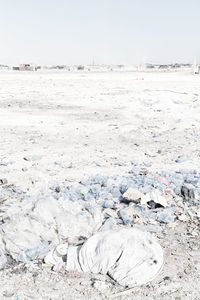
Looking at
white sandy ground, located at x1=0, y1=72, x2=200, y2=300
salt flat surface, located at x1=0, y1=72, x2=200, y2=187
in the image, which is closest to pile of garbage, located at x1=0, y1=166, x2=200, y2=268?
white sandy ground, located at x1=0, y1=72, x2=200, y2=300

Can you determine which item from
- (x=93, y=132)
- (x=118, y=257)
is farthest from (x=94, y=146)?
(x=118, y=257)

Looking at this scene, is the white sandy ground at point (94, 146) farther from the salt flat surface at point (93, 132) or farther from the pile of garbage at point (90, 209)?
the pile of garbage at point (90, 209)

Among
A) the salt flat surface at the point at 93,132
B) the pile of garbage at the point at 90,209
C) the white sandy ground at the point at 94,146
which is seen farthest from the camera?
the salt flat surface at the point at 93,132

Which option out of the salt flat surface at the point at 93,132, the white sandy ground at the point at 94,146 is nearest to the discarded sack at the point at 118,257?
the white sandy ground at the point at 94,146

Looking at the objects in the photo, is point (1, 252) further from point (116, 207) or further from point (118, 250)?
point (116, 207)

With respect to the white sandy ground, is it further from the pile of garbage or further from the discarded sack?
the pile of garbage

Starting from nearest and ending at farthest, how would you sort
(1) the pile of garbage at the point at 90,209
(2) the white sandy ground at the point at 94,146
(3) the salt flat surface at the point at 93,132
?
(2) the white sandy ground at the point at 94,146 → (1) the pile of garbage at the point at 90,209 → (3) the salt flat surface at the point at 93,132

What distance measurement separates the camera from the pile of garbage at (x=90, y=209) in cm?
363

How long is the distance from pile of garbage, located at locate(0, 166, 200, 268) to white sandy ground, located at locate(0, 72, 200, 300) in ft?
0.82

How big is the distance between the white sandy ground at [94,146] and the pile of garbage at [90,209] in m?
0.25

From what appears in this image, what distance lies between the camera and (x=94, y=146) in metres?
7.95

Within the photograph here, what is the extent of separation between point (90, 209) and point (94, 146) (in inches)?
141

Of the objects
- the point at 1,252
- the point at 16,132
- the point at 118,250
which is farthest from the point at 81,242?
the point at 16,132

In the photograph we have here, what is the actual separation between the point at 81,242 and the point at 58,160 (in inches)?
126
